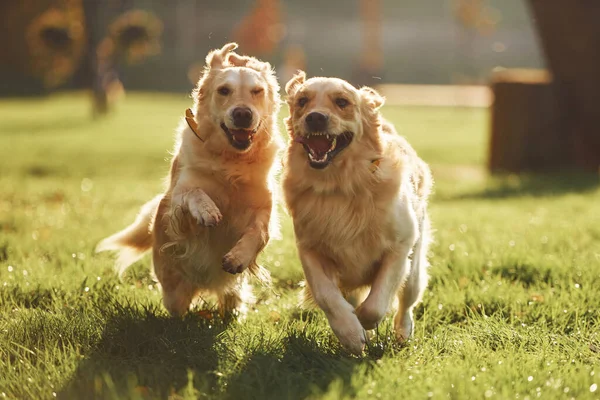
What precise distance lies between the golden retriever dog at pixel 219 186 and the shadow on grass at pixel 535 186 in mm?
5980

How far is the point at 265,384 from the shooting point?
11.0 feet

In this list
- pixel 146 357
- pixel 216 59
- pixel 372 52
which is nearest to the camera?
pixel 146 357

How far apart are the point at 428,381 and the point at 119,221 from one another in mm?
4890

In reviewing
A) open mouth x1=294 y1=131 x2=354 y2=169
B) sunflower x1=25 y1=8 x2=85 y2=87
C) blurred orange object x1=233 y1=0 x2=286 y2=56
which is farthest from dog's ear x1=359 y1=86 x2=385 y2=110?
blurred orange object x1=233 y1=0 x2=286 y2=56

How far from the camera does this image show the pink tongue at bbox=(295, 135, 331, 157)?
13.4ft

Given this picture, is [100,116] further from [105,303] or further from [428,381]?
[428,381]

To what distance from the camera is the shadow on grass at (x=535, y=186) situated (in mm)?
10078

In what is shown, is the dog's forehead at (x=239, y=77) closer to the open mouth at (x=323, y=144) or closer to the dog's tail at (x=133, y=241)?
the open mouth at (x=323, y=144)

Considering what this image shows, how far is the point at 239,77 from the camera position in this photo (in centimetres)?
456

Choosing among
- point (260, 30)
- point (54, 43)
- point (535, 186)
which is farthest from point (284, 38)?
point (535, 186)

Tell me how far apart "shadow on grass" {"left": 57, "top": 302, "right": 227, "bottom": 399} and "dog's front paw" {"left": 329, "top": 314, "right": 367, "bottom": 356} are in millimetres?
584

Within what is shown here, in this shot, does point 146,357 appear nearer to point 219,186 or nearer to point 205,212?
point 205,212

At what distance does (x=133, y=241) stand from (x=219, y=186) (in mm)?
1031

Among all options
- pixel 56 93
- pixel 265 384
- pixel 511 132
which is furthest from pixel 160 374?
pixel 56 93
